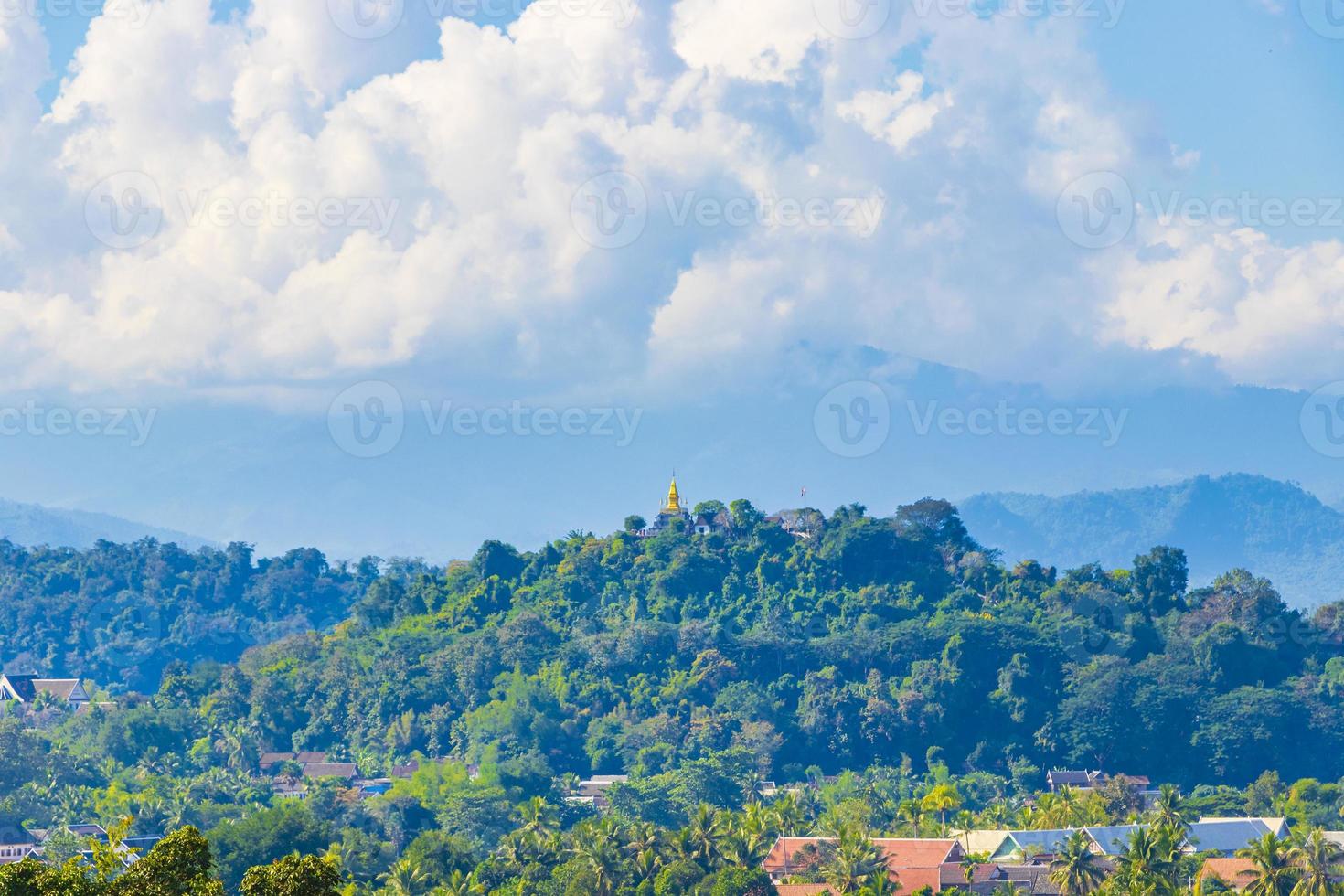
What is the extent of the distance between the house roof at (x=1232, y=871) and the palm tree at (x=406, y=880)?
22460 mm

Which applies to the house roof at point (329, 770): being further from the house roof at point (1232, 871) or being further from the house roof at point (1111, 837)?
the house roof at point (1232, 871)

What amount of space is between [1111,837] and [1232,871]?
5.61 metres

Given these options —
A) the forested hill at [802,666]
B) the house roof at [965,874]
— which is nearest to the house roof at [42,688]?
the forested hill at [802,666]

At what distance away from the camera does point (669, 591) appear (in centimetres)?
12219

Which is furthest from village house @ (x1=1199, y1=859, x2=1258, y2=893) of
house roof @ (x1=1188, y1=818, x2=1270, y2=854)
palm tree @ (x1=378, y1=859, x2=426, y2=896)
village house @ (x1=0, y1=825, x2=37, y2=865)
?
village house @ (x1=0, y1=825, x2=37, y2=865)

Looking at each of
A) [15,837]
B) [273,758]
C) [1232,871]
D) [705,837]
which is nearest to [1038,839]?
[1232,871]

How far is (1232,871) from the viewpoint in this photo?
215ft

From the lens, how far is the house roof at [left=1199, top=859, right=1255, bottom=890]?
6388cm

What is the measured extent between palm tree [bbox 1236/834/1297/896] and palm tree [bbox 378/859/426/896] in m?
23.5

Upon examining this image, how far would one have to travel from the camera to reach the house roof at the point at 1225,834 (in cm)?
7494

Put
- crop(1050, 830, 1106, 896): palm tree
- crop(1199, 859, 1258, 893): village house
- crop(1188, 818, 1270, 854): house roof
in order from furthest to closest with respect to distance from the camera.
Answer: crop(1188, 818, 1270, 854): house roof < crop(1199, 859, 1258, 893): village house < crop(1050, 830, 1106, 896): palm tree

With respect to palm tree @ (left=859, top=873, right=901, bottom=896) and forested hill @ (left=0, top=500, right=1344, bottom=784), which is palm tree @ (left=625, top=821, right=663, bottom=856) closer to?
palm tree @ (left=859, top=873, right=901, bottom=896)

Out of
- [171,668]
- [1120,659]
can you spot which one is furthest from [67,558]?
[1120,659]

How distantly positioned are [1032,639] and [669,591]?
818 inches
